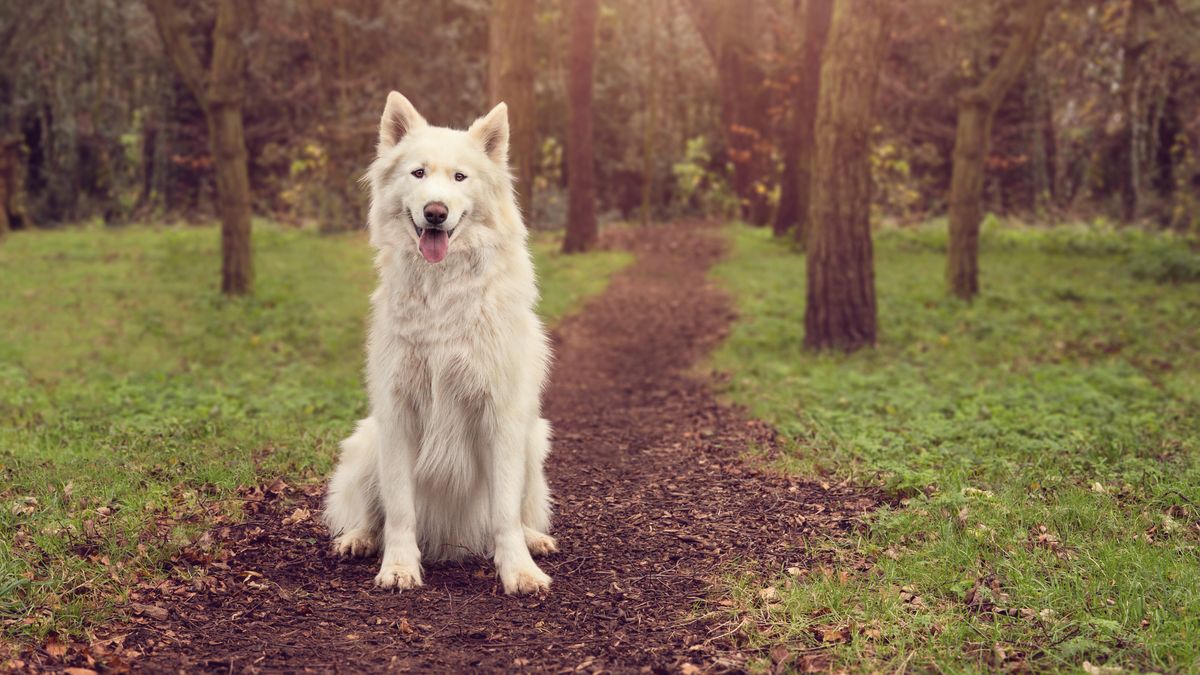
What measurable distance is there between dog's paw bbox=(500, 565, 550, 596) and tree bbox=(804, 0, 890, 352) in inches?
276

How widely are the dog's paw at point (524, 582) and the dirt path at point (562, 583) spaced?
7 cm

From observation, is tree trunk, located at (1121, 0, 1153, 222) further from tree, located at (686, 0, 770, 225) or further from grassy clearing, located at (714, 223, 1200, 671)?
grassy clearing, located at (714, 223, 1200, 671)

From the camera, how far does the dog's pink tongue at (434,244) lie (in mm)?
4488

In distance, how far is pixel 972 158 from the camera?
1440 centimetres

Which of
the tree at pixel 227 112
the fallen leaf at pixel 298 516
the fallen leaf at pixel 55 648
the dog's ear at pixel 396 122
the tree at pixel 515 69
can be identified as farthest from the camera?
the tree at pixel 227 112

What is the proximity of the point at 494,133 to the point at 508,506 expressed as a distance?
180cm

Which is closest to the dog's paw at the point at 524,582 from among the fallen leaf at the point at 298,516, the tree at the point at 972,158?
the fallen leaf at the point at 298,516

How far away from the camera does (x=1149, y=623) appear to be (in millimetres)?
3691

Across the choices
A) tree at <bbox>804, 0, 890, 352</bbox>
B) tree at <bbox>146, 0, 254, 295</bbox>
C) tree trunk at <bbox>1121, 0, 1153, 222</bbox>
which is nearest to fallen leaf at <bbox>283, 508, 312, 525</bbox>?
tree at <bbox>804, 0, 890, 352</bbox>

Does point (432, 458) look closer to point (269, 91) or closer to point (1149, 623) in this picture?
point (1149, 623)

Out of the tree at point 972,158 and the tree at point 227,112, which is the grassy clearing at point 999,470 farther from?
the tree at point 227,112

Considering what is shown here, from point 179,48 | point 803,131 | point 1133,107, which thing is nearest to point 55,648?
point 179,48

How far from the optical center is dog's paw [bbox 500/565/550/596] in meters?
4.59

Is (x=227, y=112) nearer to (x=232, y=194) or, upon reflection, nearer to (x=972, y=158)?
(x=232, y=194)
